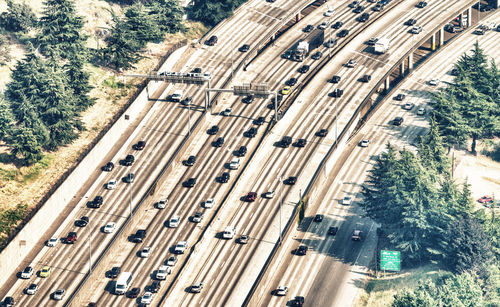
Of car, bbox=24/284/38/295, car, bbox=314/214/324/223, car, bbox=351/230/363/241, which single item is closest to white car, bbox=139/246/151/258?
car, bbox=24/284/38/295

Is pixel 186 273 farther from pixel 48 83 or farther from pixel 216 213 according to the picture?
pixel 48 83

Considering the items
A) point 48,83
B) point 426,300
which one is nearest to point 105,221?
point 48,83

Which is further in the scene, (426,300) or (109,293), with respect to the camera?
(109,293)

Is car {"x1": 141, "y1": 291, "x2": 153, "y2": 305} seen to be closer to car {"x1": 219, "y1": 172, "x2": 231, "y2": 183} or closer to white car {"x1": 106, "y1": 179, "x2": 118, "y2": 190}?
white car {"x1": 106, "y1": 179, "x2": 118, "y2": 190}

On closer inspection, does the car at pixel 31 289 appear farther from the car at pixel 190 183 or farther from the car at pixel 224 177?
the car at pixel 224 177

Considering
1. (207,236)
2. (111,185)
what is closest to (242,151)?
(207,236)

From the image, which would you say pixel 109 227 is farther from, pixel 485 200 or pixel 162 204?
pixel 485 200
